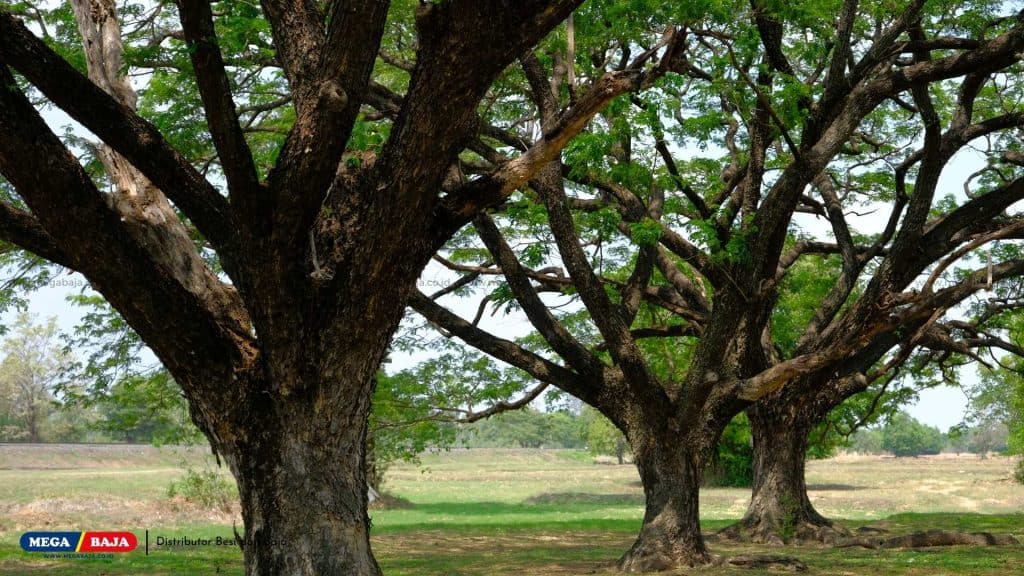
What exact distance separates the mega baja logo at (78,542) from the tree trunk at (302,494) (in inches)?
336

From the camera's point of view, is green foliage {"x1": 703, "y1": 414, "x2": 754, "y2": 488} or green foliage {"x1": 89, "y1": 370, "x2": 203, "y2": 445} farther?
green foliage {"x1": 703, "y1": 414, "x2": 754, "y2": 488}

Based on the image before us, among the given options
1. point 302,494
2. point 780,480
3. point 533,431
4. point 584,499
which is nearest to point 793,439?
point 780,480

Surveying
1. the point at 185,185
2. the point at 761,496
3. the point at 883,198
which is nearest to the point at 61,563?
the point at 185,185

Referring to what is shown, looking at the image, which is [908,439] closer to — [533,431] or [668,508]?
[533,431]

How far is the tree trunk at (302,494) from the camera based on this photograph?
628 centimetres

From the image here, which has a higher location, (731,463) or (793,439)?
(793,439)

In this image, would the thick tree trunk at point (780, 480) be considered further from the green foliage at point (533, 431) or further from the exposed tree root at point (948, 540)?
the green foliage at point (533, 431)

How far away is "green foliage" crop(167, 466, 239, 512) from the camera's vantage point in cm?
2027

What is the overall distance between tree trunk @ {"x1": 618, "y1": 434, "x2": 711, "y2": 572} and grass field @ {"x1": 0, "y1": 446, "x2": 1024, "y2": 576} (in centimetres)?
59

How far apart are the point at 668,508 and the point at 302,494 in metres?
5.67

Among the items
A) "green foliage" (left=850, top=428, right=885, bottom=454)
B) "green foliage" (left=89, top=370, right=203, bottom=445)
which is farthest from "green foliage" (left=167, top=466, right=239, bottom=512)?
"green foliage" (left=850, top=428, right=885, bottom=454)

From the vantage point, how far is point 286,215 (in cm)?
582

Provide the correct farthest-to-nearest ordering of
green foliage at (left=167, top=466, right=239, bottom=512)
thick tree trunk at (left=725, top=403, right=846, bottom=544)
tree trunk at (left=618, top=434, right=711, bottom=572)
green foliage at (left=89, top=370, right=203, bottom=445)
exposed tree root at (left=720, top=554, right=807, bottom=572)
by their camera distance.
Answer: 1. green foliage at (left=167, top=466, right=239, bottom=512)
2. green foliage at (left=89, top=370, right=203, bottom=445)
3. thick tree trunk at (left=725, top=403, right=846, bottom=544)
4. tree trunk at (left=618, top=434, right=711, bottom=572)
5. exposed tree root at (left=720, top=554, right=807, bottom=572)

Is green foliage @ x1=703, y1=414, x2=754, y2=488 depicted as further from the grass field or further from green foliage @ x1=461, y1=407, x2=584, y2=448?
green foliage @ x1=461, y1=407, x2=584, y2=448
